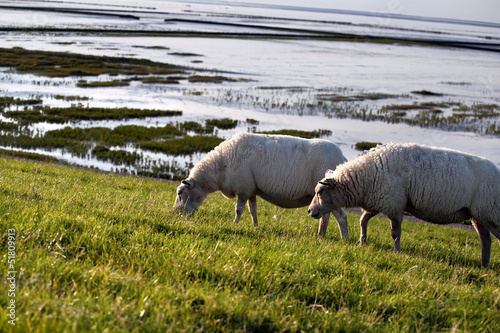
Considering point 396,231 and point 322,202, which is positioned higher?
point 322,202

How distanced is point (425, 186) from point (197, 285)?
6453 millimetres

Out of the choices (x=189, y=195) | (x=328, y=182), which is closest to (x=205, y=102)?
(x=189, y=195)

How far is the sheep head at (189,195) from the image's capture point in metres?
11.1

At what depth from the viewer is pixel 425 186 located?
9438 mm

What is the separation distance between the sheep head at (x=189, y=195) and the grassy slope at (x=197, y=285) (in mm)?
4098

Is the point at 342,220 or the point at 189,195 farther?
the point at 189,195

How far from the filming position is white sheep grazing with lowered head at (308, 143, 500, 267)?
9422mm

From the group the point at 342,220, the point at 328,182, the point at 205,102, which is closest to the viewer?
the point at 328,182

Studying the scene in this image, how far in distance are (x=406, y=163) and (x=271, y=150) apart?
310cm

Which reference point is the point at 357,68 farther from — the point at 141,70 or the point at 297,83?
the point at 141,70

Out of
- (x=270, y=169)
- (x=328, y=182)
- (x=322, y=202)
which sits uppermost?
(x=328, y=182)

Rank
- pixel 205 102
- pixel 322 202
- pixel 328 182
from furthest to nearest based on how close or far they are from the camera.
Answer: pixel 205 102 → pixel 322 202 → pixel 328 182

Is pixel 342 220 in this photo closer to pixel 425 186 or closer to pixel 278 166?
pixel 278 166

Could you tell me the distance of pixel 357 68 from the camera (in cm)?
7325
